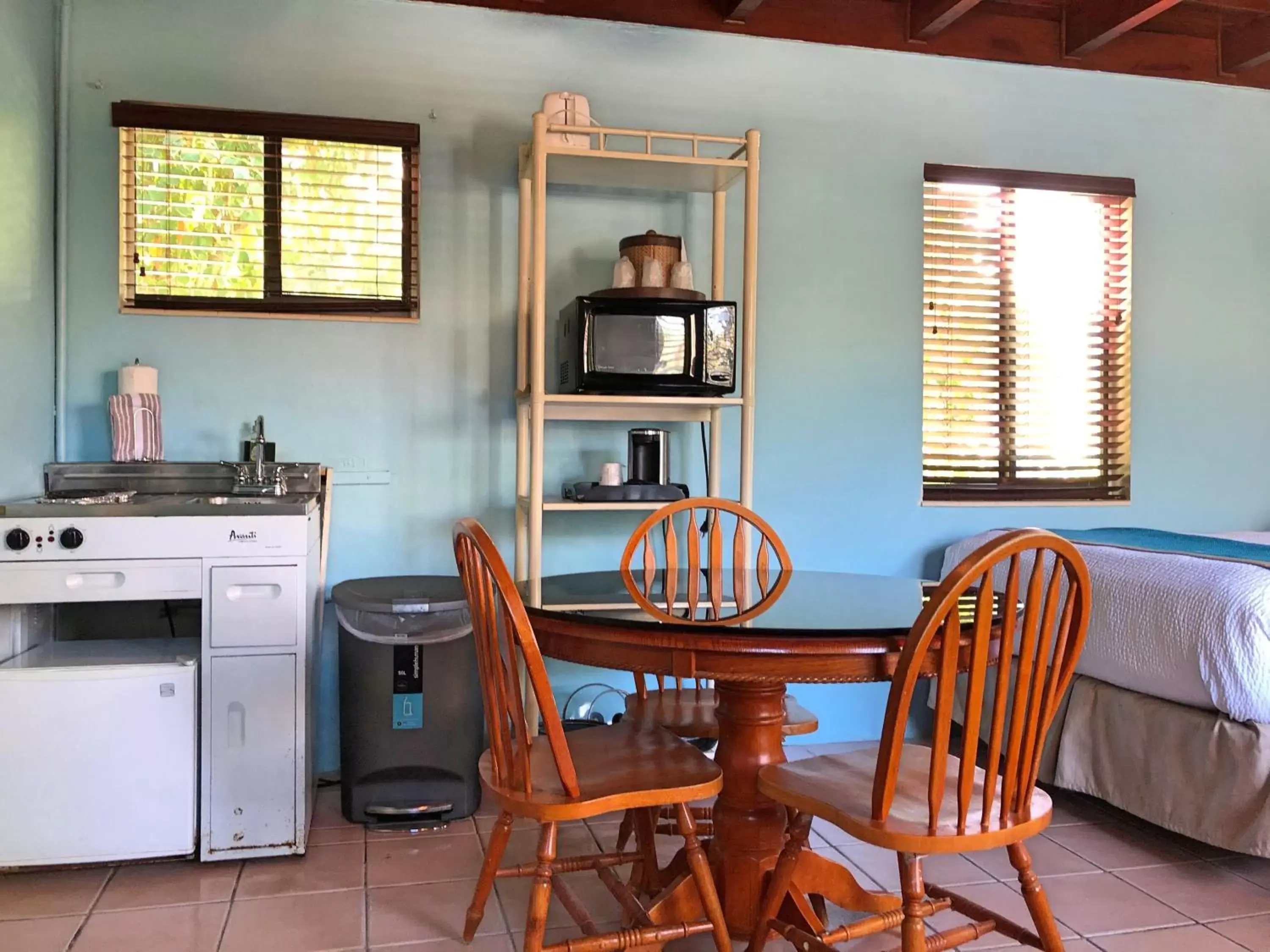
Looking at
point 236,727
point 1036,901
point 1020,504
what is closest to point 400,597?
point 236,727

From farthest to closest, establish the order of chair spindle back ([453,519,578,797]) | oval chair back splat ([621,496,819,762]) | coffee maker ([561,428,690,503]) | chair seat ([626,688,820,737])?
coffee maker ([561,428,690,503]) → chair seat ([626,688,820,737]) → oval chair back splat ([621,496,819,762]) → chair spindle back ([453,519,578,797])

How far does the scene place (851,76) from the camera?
341 centimetres

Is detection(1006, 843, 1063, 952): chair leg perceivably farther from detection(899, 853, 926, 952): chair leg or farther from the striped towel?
the striped towel

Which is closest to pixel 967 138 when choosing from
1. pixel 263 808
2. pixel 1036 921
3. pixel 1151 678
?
pixel 1151 678

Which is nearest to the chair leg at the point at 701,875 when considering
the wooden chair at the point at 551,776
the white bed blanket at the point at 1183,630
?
the wooden chair at the point at 551,776

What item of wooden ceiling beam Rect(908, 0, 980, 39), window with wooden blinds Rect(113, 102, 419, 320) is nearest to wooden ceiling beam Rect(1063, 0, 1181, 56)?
wooden ceiling beam Rect(908, 0, 980, 39)

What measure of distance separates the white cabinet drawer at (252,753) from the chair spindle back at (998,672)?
1.49 meters

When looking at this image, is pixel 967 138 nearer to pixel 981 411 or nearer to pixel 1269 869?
pixel 981 411

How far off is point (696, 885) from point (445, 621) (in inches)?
46.0

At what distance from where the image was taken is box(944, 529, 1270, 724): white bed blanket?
2279 millimetres

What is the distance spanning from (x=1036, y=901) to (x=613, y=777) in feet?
2.34

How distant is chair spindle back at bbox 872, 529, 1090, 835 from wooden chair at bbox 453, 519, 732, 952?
0.37 metres

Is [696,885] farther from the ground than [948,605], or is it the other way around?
[948,605]

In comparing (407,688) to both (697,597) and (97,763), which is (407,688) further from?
(697,597)
